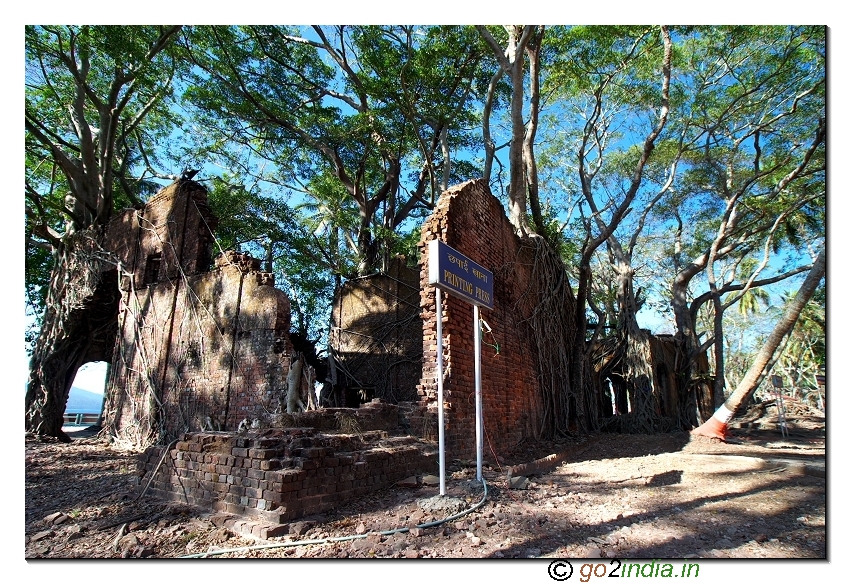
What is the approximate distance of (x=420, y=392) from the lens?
22.1 feet

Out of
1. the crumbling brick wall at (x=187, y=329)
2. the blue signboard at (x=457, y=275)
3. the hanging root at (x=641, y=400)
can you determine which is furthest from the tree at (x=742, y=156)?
the crumbling brick wall at (x=187, y=329)

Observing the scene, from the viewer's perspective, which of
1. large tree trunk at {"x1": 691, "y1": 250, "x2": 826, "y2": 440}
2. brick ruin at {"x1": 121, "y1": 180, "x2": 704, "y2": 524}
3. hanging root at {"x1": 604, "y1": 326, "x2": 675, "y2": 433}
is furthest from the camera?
hanging root at {"x1": 604, "y1": 326, "x2": 675, "y2": 433}

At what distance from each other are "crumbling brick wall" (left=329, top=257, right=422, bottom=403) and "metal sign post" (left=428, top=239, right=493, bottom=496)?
661 cm

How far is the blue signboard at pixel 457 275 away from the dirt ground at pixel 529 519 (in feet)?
6.10

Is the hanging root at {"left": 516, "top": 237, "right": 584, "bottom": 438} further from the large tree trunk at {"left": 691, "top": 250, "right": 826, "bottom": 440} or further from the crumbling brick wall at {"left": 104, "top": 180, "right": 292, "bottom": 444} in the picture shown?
the crumbling brick wall at {"left": 104, "top": 180, "right": 292, "bottom": 444}

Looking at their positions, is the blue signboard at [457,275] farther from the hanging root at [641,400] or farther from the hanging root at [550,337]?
the hanging root at [641,400]

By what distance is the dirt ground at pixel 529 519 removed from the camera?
3.60 meters

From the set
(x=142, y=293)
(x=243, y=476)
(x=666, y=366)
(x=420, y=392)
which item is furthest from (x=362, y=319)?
(x=243, y=476)

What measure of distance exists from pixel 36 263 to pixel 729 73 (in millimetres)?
18142

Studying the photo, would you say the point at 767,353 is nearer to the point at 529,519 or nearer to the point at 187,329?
the point at 529,519

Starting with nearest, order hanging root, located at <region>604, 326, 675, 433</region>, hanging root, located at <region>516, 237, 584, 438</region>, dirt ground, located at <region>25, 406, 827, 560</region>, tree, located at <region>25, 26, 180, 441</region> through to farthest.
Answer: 1. dirt ground, located at <region>25, 406, 827, 560</region>
2. hanging root, located at <region>516, 237, 584, 438</region>
3. tree, located at <region>25, 26, 180, 441</region>
4. hanging root, located at <region>604, 326, 675, 433</region>

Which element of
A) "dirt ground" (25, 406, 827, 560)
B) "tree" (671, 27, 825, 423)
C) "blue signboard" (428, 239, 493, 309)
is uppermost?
"tree" (671, 27, 825, 423)

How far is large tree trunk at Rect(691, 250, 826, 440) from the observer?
17.0ft

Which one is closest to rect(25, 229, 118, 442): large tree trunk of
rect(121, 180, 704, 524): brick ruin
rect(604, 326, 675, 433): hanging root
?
rect(121, 180, 704, 524): brick ruin
